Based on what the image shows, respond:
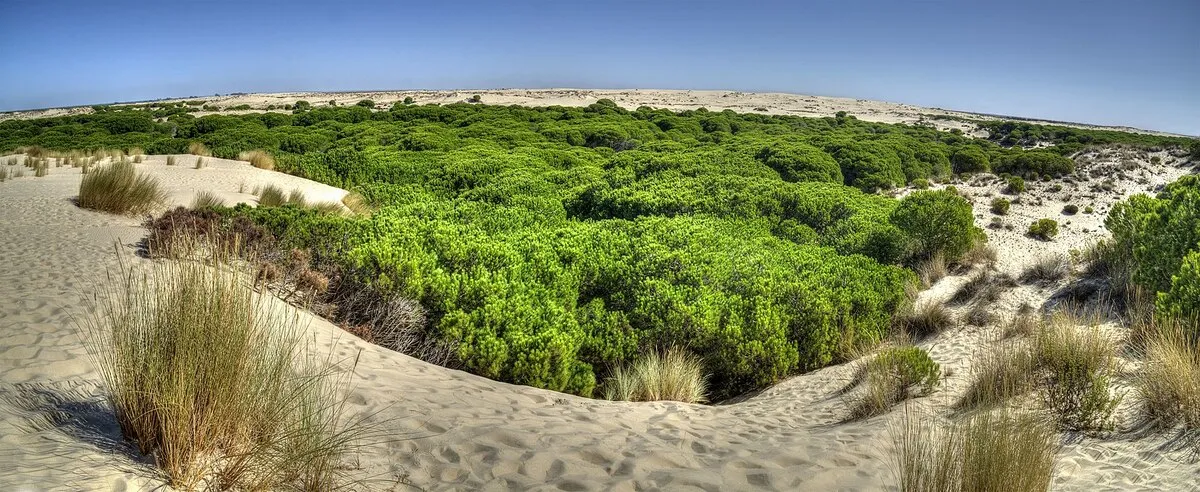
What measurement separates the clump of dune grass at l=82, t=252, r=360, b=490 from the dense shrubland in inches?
132

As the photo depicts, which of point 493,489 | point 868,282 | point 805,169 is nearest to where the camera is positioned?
point 493,489

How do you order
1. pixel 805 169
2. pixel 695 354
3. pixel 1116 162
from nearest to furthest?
pixel 695 354
pixel 805 169
pixel 1116 162

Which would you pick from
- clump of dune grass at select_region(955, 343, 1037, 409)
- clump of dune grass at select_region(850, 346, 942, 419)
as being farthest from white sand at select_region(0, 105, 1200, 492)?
clump of dune grass at select_region(955, 343, 1037, 409)

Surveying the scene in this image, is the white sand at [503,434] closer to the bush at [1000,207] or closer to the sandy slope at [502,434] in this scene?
the sandy slope at [502,434]

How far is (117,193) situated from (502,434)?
33.5ft

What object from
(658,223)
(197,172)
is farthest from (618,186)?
(197,172)

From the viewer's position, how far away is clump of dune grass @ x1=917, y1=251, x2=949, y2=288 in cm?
1103

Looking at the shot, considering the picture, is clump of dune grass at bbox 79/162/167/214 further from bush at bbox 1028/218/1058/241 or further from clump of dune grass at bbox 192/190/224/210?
bush at bbox 1028/218/1058/241

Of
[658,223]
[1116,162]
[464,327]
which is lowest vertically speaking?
[464,327]

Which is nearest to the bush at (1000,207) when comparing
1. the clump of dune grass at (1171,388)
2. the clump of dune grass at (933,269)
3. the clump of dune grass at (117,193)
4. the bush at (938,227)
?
the bush at (938,227)

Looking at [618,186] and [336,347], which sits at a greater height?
[618,186]

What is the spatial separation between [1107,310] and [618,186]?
416 inches

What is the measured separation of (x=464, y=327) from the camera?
6.74m

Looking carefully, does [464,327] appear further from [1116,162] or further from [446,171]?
[1116,162]
